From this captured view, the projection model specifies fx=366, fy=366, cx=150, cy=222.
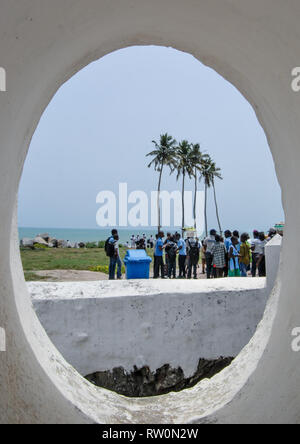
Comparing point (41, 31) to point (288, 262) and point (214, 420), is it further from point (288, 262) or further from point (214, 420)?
point (214, 420)

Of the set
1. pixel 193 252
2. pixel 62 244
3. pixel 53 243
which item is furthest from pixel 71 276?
pixel 62 244

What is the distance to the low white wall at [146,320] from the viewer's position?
13.4 ft

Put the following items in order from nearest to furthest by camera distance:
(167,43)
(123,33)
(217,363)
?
1. (123,33)
2. (167,43)
3. (217,363)

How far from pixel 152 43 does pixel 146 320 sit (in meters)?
2.91

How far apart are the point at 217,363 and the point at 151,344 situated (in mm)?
892

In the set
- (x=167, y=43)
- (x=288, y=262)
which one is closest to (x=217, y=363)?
(x=288, y=262)

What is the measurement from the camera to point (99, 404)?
2.84 m

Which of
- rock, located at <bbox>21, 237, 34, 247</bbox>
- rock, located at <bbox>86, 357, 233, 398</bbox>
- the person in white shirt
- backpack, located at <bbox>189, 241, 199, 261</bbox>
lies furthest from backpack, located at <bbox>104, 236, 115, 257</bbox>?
rock, located at <bbox>21, 237, 34, 247</bbox>

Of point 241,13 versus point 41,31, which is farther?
point 241,13

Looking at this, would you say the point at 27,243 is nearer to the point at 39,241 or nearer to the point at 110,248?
the point at 39,241

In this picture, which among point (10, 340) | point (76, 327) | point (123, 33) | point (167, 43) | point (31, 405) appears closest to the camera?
point (10, 340)

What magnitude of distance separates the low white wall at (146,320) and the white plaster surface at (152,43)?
3.72ft

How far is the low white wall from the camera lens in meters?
4.09

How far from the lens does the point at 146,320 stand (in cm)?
427
